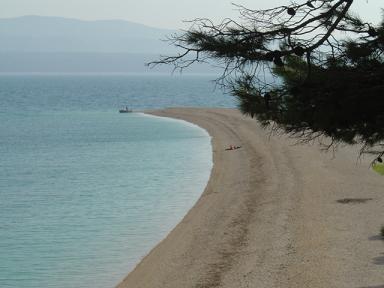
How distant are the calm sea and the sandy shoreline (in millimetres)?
1168

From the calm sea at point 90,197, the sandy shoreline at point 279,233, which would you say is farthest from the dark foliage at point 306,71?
the calm sea at point 90,197

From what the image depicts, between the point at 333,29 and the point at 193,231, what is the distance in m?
14.9

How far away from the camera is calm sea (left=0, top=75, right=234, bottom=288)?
21641 millimetres

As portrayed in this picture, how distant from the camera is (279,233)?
21.6m

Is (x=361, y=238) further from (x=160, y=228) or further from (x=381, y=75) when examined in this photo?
(x=381, y=75)

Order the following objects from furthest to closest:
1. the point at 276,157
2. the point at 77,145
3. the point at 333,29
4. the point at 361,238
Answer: the point at 77,145 → the point at 276,157 → the point at 361,238 → the point at 333,29

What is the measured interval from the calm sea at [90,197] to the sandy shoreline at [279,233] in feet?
3.83

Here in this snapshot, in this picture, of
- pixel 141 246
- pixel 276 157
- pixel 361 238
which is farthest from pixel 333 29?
pixel 276 157

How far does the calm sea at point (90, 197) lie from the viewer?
21.6 meters

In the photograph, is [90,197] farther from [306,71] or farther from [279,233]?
[306,71]

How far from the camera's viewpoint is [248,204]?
2755 cm

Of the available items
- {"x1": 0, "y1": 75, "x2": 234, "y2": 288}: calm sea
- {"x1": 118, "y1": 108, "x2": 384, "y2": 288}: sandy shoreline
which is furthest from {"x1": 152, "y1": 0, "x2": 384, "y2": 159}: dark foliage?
{"x1": 0, "y1": 75, "x2": 234, "y2": 288}: calm sea

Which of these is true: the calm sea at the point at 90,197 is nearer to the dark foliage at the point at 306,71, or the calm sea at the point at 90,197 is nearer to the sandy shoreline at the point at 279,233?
the sandy shoreline at the point at 279,233

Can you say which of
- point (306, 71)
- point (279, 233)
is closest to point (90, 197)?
point (279, 233)
